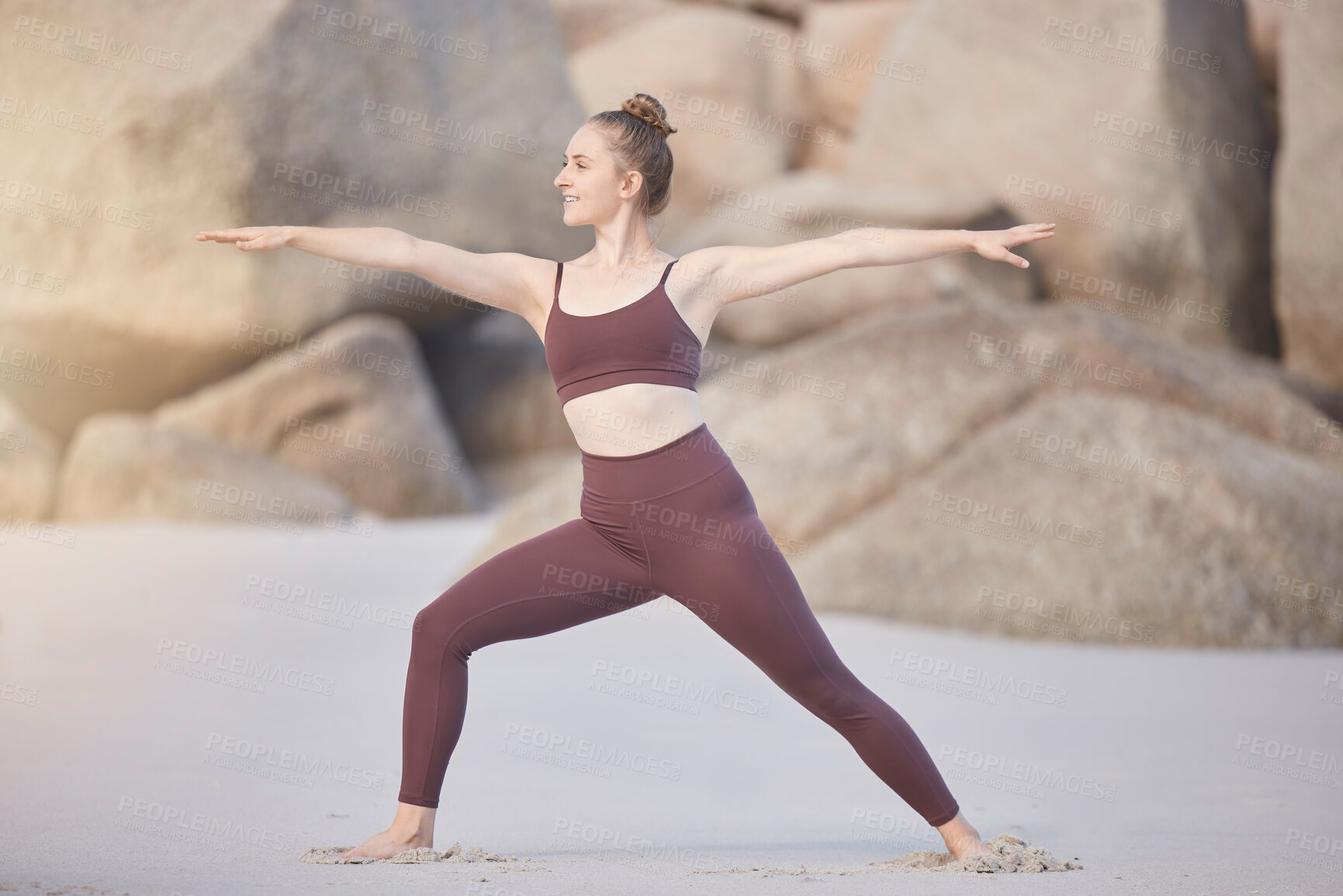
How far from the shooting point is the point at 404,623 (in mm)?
6168

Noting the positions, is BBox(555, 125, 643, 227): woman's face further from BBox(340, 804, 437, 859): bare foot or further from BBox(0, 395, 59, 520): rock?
BBox(0, 395, 59, 520): rock

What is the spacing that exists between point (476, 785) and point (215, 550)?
4.45 metres

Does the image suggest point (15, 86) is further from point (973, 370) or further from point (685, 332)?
point (685, 332)

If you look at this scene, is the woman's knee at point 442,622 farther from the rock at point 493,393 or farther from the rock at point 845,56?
the rock at point 845,56

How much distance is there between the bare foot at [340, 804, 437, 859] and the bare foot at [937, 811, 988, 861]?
1.14 metres

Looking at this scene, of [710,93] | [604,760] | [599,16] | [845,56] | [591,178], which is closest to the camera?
[591,178]

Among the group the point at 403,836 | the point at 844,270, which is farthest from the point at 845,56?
the point at 403,836

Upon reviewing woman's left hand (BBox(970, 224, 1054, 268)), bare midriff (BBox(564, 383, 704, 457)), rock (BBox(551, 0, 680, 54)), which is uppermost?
rock (BBox(551, 0, 680, 54))

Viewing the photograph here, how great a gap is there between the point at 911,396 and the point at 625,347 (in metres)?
3.74

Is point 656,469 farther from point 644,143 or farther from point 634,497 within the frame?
point 644,143

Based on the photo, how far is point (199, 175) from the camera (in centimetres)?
962

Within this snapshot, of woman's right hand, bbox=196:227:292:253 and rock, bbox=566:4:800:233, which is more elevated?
rock, bbox=566:4:800:233

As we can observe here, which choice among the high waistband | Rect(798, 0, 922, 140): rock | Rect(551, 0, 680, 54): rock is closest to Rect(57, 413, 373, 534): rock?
the high waistband

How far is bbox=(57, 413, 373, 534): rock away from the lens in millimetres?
8828
